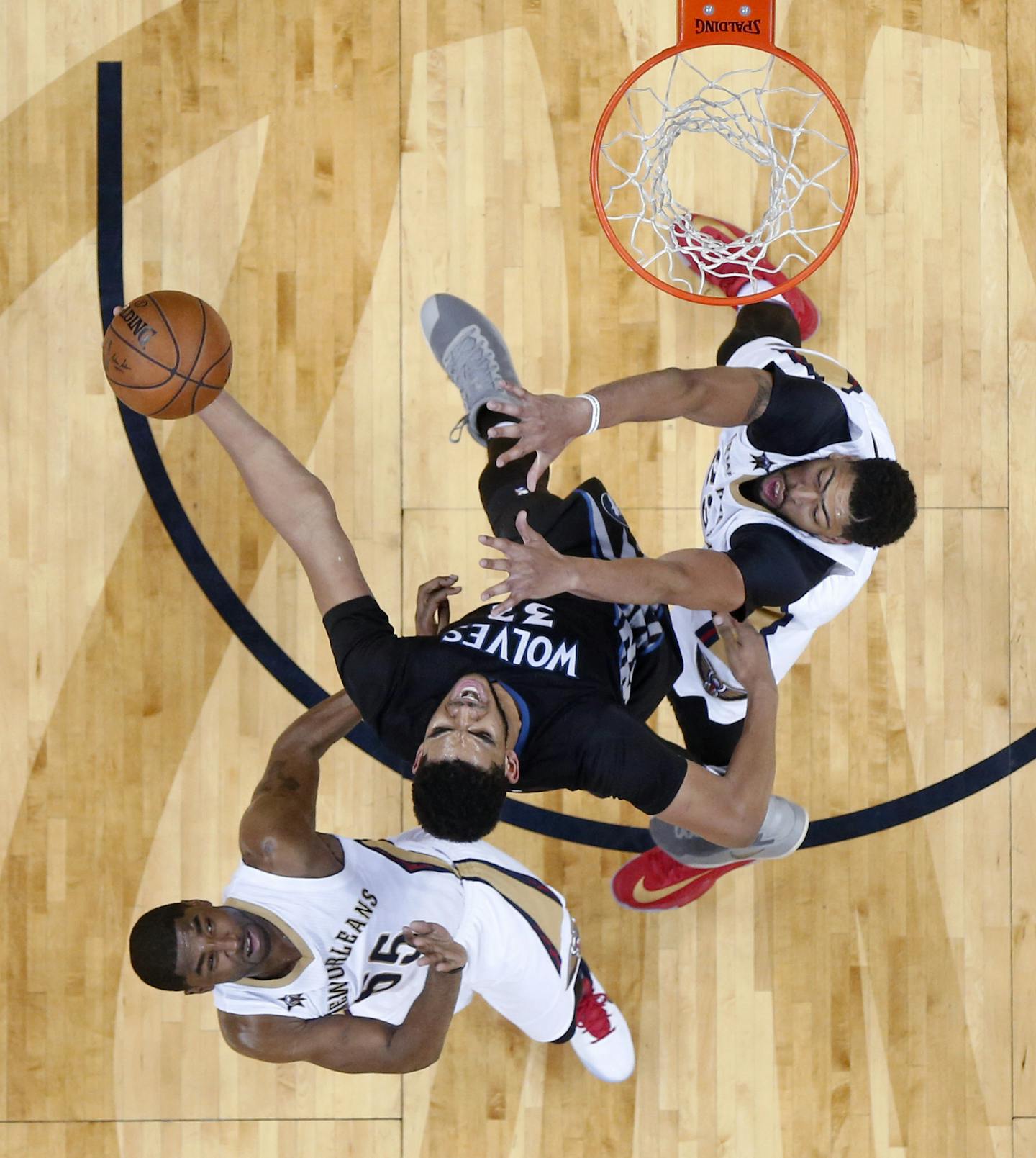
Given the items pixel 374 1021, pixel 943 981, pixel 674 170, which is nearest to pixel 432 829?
pixel 374 1021

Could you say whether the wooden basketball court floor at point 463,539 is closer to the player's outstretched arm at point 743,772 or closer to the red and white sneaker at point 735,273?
the red and white sneaker at point 735,273

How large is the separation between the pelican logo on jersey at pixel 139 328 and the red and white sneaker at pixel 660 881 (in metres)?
2.79

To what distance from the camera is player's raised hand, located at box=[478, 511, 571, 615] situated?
2.77 meters

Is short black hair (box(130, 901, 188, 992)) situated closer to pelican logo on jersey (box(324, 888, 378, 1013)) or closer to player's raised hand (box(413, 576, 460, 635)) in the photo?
pelican logo on jersey (box(324, 888, 378, 1013))

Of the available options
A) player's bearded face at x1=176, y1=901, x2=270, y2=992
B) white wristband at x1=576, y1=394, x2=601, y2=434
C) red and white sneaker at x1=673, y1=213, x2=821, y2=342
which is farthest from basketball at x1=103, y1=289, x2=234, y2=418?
red and white sneaker at x1=673, y1=213, x2=821, y2=342

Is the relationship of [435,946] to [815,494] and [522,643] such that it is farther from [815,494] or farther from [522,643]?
[815,494]

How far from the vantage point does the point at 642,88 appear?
15.0ft

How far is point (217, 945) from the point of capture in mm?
3113

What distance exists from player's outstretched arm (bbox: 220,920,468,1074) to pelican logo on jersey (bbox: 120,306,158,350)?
2132 mm

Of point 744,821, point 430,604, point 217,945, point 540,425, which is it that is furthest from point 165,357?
point 744,821

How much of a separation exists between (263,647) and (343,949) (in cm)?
163

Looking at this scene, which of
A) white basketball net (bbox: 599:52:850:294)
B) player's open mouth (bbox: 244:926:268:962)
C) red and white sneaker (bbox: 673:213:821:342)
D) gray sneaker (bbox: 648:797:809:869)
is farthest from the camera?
white basketball net (bbox: 599:52:850:294)

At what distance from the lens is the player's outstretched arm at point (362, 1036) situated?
3355mm

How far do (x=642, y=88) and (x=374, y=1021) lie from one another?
395 cm
